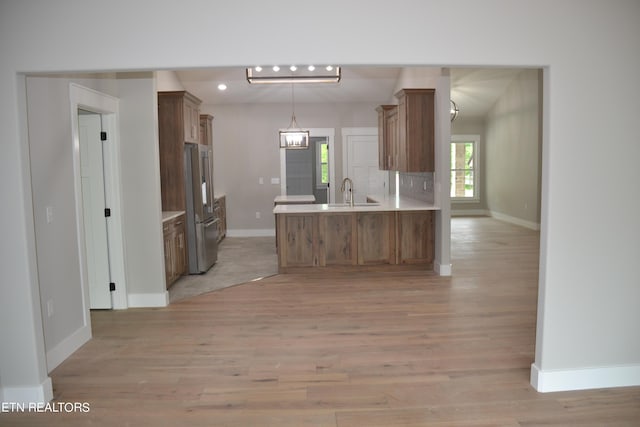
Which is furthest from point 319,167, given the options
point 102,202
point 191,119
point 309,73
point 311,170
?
point 102,202

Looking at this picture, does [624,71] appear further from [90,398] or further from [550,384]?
[90,398]

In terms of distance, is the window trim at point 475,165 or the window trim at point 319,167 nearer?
the window trim at point 319,167

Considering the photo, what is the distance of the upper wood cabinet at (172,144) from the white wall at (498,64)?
3534 mm

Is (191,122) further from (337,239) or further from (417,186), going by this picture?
(417,186)

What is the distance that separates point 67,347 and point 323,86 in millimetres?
6904

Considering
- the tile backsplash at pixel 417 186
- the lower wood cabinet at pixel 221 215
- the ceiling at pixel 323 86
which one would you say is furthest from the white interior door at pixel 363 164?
the lower wood cabinet at pixel 221 215

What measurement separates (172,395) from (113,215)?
2.40 meters

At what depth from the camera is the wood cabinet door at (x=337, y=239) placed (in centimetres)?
662

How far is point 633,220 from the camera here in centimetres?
314

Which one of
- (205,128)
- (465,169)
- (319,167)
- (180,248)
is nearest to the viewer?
(180,248)

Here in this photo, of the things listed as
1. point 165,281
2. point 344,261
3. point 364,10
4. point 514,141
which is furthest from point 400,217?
point 514,141

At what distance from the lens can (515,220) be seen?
1148 cm

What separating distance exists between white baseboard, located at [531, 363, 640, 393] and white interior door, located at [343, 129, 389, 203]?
7273 millimetres

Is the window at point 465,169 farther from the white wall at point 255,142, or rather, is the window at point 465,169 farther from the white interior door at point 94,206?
the white interior door at point 94,206
